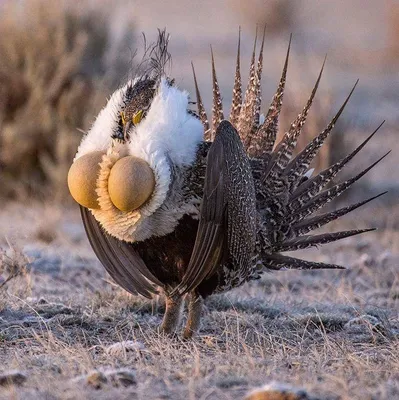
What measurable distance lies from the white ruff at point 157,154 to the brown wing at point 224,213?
11 cm

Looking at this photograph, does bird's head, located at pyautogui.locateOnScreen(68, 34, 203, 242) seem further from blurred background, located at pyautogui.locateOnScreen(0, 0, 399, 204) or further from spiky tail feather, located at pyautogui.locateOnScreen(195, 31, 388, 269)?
blurred background, located at pyautogui.locateOnScreen(0, 0, 399, 204)

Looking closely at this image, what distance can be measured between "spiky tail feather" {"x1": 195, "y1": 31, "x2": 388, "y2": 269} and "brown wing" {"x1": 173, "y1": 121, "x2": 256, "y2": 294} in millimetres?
326

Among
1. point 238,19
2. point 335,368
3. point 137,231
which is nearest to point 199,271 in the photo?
point 137,231

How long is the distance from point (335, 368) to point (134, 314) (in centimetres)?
123

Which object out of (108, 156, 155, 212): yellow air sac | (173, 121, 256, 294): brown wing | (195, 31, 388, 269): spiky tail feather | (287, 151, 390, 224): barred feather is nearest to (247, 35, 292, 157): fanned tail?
(195, 31, 388, 269): spiky tail feather

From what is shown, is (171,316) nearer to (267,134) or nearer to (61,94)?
(267,134)

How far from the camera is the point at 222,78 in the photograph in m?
12.2

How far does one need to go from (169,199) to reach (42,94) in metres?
4.35

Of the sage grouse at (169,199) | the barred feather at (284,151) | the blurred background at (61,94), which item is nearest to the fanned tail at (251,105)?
the barred feather at (284,151)

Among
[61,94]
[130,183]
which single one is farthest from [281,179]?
[61,94]

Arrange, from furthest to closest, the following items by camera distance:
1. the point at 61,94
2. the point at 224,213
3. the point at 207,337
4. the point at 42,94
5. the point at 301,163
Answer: the point at 61,94 → the point at 42,94 → the point at 301,163 → the point at 207,337 → the point at 224,213

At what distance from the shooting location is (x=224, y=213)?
129 inches

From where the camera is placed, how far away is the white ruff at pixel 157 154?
3.24 meters

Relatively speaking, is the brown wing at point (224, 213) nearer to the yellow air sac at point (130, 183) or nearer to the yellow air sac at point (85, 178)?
the yellow air sac at point (130, 183)
